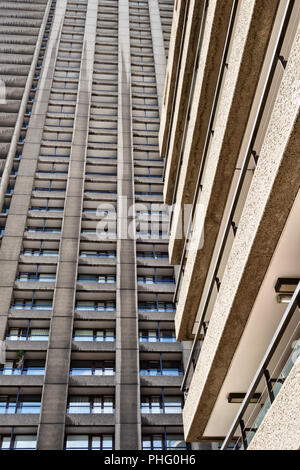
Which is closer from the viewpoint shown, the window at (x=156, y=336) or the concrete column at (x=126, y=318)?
the concrete column at (x=126, y=318)

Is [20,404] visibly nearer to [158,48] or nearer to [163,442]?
[163,442]

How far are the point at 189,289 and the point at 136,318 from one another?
434 inches

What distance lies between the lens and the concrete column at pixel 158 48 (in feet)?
122

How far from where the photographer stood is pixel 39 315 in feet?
74.2

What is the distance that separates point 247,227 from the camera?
25.5ft

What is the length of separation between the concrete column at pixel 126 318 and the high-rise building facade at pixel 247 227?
7783 millimetres

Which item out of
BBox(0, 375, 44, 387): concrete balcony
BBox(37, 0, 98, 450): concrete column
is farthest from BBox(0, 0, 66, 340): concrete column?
BBox(37, 0, 98, 450): concrete column

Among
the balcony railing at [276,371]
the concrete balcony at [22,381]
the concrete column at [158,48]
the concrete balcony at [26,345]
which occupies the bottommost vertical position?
the balcony railing at [276,371]

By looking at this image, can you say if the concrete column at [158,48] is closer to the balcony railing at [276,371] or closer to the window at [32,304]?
the window at [32,304]

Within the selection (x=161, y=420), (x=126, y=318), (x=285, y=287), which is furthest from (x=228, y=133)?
(x=126, y=318)

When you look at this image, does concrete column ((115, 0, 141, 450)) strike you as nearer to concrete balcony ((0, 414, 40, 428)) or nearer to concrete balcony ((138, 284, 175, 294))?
concrete balcony ((138, 284, 175, 294))

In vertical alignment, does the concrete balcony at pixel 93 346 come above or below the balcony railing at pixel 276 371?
above

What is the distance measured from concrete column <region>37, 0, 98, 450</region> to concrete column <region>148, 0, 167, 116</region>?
5632 mm

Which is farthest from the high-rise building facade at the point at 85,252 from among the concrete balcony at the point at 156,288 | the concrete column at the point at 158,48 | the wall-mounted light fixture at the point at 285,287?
the wall-mounted light fixture at the point at 285,287
